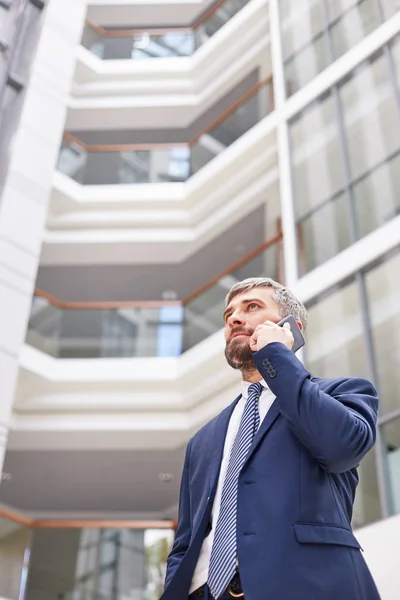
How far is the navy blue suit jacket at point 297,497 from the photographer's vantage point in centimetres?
170

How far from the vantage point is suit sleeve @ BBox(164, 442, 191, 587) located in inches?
80.3

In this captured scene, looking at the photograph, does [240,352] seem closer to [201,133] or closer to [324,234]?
[324,234]

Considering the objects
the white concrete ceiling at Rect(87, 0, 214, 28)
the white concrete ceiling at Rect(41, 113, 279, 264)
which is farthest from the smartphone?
the white concrete ceiling at Rect(87, 0, 214, 28)

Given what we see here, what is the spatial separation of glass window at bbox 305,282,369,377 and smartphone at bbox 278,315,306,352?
440cm

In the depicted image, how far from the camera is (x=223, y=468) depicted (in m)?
2.09

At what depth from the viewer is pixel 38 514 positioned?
11.5 m

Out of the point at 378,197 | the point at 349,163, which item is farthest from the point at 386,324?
the point at 349,163

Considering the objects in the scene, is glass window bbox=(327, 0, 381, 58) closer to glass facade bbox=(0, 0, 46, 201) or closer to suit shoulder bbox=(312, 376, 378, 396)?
glass facade bbox=(0, 0, 46, 201)

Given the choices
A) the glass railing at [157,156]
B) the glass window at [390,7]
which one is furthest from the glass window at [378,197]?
the glass railing at [157,156]

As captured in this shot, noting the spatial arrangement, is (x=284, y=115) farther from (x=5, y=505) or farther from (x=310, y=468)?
(x=310, y=468)

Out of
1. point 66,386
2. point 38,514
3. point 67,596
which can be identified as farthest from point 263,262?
point 38,514

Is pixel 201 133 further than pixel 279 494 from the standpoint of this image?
Yes

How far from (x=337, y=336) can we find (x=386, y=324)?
563mm

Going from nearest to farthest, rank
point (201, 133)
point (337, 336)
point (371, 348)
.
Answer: point (371, 348), point (337, 336), point (201, 133)
